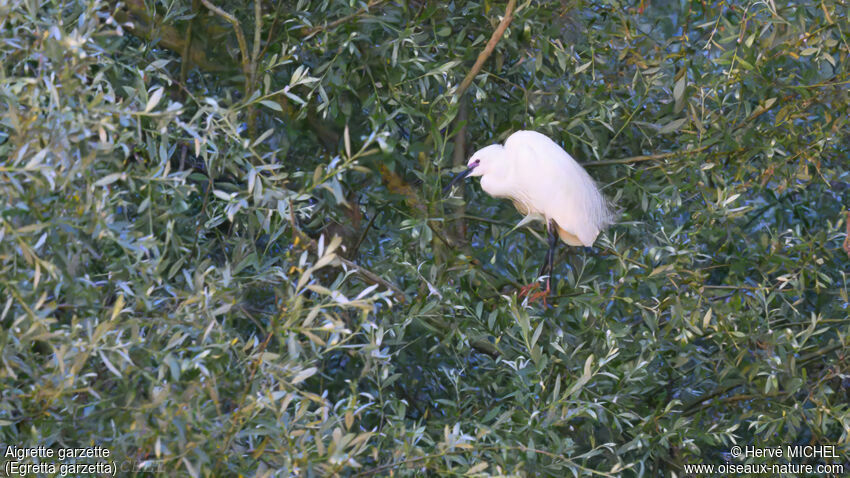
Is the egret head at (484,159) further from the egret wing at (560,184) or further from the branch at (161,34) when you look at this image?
the branch at (161,34)

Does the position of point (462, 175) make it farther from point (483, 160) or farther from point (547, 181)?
point (547, 181)

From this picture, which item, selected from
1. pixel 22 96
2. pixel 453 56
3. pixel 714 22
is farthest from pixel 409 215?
pixel 22 96

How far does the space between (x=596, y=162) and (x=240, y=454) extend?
53.1 inches

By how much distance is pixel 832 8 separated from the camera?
2.08 meters

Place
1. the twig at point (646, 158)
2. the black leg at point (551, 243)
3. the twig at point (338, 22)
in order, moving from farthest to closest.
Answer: the black leg at point (551, 243)
the twig at point (646, 158)
the twig at point (338, 22)

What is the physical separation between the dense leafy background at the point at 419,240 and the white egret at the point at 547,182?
0.06m

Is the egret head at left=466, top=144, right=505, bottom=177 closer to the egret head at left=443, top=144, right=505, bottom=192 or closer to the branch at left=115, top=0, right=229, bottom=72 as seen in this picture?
the egret head at left=443, top=144, right=505, bottom=192

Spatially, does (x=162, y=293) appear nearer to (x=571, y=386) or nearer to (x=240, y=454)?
(x=240, y=454)
